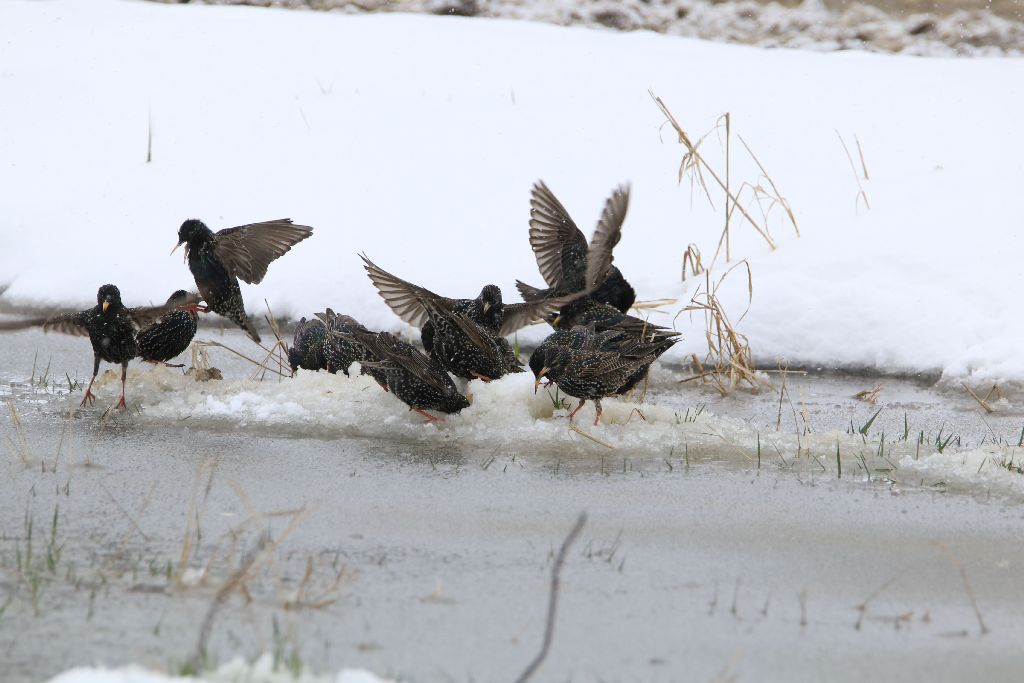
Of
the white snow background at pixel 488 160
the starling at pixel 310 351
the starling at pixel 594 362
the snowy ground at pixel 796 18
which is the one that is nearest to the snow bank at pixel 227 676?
the starling at pixel 594 362

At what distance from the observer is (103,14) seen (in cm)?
1229

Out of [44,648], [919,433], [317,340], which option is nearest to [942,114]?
[919,433]

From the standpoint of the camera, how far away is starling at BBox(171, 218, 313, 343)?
6.59 metres

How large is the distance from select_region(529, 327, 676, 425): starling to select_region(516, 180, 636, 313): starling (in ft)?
3.11

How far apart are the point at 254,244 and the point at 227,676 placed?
4151 millimetres

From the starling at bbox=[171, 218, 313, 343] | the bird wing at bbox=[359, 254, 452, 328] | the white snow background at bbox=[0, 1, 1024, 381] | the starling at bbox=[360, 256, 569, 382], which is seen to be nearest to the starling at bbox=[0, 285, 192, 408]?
the starling at bbox=[171, 218, 313, 343]

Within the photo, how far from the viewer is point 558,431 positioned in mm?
5434

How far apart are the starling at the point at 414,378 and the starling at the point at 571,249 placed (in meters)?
1.37

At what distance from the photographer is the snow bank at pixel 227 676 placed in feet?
9.05

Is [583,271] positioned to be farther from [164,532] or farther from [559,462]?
[164,532]

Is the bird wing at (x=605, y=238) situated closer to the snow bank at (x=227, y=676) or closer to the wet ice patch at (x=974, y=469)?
the wet ice patch at (x=974, y=469)

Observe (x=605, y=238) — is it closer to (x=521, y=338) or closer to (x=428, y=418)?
(x=521, y=338)

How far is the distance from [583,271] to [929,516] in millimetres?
3007

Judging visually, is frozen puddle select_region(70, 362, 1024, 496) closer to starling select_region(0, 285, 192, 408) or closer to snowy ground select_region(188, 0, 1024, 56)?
starling select_region(0, 285, 192, 408)
